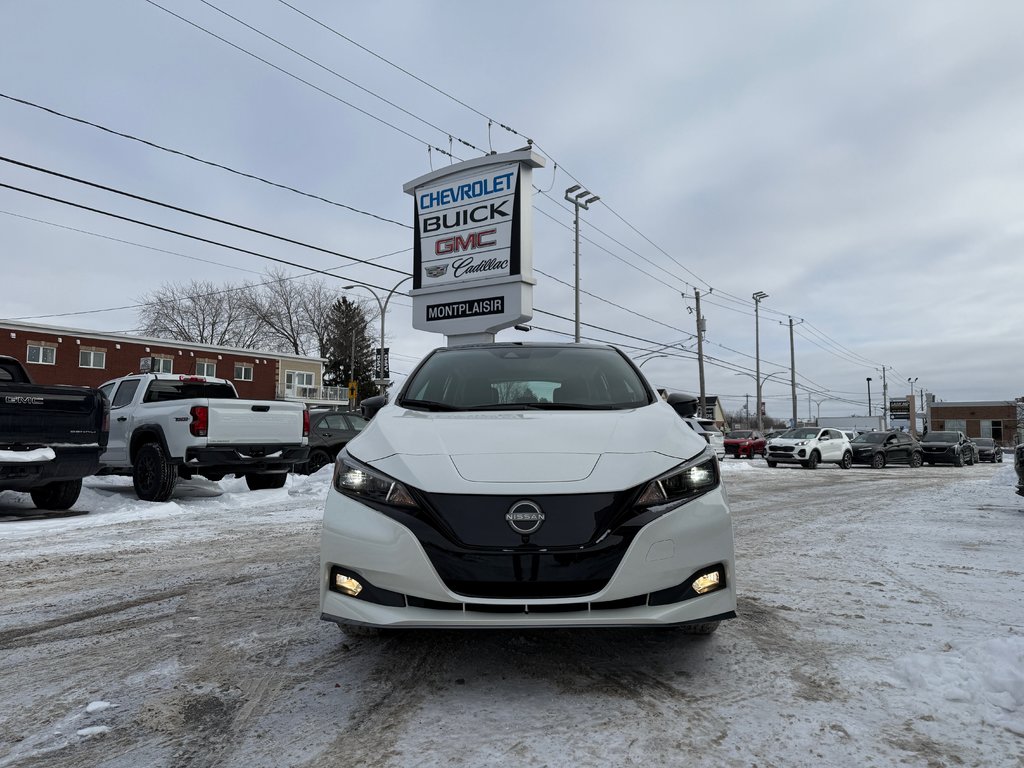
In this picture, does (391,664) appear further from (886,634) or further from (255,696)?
(886,634)

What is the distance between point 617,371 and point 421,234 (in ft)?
45.7

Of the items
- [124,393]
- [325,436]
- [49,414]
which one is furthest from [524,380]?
[325,436]

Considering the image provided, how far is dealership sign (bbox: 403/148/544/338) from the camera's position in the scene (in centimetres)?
1563

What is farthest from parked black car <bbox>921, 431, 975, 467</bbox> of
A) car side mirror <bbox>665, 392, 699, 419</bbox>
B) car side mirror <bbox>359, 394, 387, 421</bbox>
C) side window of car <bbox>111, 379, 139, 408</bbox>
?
car side mirror <bbox>359, 394, 387, 421</bbox>

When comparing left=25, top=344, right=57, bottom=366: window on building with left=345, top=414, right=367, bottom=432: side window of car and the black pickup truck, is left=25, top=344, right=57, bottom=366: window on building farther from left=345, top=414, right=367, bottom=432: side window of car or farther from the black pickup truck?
the black pickup truck

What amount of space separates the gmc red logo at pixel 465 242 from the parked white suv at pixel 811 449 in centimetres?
1457

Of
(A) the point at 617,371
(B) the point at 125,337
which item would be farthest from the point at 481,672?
(B) the point at 125,337

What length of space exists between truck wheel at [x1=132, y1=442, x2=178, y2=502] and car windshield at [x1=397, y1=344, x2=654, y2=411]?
6.52 meters

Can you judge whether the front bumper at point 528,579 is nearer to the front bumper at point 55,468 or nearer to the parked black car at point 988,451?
the front bumper at point 55,468

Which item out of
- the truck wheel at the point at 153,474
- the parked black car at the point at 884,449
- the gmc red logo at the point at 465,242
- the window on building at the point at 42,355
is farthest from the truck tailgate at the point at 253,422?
the window on building at the point at 42,355

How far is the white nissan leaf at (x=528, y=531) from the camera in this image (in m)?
2.53

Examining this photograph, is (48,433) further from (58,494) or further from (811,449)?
(811,449)

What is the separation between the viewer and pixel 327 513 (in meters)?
2.92

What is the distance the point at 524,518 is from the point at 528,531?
0.05 metres
